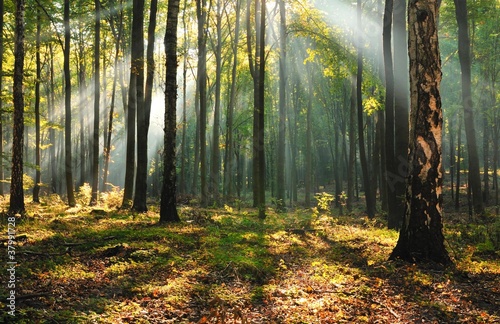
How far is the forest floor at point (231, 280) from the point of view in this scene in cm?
435

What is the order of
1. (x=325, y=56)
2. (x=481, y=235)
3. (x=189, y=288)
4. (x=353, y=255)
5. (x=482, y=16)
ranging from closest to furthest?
1. (x=189, y=288)
2. (x=353, y=255)
3. (x=481, y=235)
4. (x=325, y=56)
5. (x=482, y=16)

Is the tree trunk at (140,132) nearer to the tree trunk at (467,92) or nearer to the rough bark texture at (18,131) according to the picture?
the rough bark texture at (18,131)

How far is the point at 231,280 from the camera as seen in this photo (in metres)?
6.14

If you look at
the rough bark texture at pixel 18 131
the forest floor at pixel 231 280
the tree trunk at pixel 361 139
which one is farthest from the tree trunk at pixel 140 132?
the tree trunk at pixel 361 139

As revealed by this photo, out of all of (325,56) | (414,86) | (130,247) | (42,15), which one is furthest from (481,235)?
(42,15)

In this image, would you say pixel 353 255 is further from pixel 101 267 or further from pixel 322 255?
pixel 101 267

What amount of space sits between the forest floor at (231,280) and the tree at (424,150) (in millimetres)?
438

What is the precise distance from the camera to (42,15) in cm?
1659

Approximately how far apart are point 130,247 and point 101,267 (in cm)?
121

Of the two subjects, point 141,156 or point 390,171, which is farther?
point 141,156

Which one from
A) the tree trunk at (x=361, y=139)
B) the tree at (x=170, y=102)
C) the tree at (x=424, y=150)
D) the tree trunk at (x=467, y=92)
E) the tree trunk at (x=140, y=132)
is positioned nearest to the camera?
the tree at (x=424, y=150)

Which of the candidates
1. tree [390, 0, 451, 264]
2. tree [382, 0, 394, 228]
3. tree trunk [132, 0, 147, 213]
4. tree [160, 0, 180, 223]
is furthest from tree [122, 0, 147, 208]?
tree [390, 0, 451, 264]

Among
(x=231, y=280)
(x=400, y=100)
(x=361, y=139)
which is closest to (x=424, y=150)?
(x=231, y=280)

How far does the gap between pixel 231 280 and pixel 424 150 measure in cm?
412
